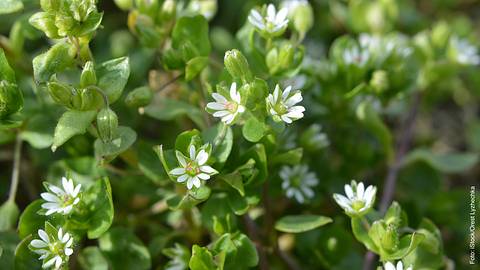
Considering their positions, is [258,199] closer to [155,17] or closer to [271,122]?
[271,122]

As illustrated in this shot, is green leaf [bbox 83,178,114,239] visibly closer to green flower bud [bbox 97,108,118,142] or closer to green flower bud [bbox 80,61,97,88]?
green flower bud [bbox 97,108,118,142]

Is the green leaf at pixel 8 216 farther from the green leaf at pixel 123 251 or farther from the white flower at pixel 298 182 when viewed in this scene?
the white flower at pixel 298 182

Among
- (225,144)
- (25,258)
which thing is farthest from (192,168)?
(25,258)

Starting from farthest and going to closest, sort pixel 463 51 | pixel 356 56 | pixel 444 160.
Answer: pixel 463 51, pixel 444 160, pixel 356 56

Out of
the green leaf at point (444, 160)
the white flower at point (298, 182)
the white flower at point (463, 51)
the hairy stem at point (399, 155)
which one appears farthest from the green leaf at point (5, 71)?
the white flower at point (463, 51)

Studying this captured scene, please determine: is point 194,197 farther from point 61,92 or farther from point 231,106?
point 61,92

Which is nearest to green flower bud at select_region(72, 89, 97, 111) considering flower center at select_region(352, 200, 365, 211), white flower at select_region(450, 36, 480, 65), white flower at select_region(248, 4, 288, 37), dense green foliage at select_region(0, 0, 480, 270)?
dense green foliage at select_region(0, 0, 480, 270)
